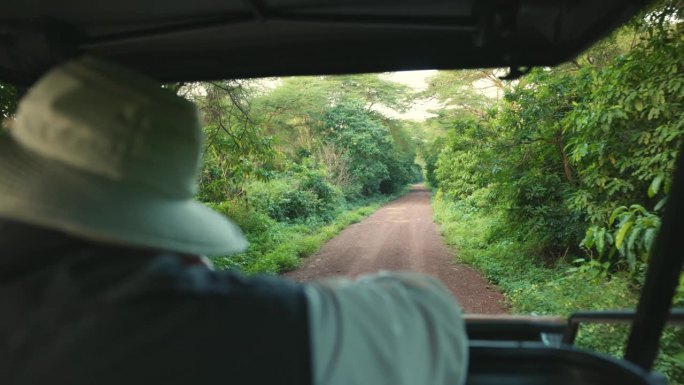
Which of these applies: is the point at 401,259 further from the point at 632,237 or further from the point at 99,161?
the point at 99,161

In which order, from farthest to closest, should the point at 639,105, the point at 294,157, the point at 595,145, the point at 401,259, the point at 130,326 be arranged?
the point at 294,157 < the point at 401,259 < the point at 595,145 < the point at 639,105 < the point at 130,326

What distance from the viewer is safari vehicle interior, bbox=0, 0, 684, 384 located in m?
1.08

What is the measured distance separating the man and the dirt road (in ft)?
20.2

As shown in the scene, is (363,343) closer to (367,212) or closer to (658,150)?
(658,150)

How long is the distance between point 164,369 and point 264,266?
8.04m

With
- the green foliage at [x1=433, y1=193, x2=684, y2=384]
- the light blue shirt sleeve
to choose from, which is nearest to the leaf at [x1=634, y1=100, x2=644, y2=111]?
the green foliage at [x1=433, y1=193, x2=684, y2=384]

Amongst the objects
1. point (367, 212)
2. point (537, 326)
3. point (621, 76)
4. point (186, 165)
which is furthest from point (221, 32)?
point (367, 212)

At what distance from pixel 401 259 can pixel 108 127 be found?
954cm

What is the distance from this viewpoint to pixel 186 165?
2.28 ft

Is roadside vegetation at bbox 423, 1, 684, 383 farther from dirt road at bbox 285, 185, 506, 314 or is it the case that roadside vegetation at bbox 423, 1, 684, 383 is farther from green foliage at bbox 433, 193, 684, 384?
dirt road at bbox 285, 185, 506, 314

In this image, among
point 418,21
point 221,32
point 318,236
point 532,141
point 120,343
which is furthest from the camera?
point 318,236

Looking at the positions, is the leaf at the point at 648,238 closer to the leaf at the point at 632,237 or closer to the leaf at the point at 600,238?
the leaf at the point at 632,237

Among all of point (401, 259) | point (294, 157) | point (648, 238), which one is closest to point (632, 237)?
point (648, 238)

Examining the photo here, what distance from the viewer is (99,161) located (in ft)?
1.99
